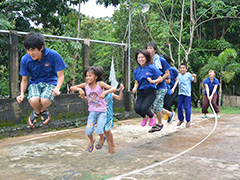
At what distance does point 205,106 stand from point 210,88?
0.71 m

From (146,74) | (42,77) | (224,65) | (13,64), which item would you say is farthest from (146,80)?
(224,65)

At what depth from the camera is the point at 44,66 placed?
3.85 m

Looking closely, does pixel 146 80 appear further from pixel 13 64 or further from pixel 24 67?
pixel 13 64

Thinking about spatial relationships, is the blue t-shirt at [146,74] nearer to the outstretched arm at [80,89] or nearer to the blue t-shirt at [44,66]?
the outstretched arm at [80,89]

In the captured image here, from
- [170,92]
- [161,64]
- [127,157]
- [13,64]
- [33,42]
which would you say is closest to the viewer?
[33,42]

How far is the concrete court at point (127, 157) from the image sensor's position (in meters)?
3.76

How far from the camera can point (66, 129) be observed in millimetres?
7871

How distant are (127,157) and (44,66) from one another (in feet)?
6.69

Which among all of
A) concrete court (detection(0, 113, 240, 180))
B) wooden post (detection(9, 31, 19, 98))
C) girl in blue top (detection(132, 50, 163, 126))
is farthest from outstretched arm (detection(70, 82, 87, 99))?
wooden post (detection(9, 31, 19, 98))

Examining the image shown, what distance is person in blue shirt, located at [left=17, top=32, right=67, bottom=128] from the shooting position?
372 centimetres

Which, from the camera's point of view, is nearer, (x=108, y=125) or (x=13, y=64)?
(x=108, y=125)

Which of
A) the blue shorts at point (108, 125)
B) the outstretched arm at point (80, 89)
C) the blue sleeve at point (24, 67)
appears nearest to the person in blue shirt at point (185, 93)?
the blue shorts at point (108, 125)

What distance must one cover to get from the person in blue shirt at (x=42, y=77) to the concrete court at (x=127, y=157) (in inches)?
33.7

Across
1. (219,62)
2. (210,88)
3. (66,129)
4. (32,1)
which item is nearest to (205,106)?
(210,88)
